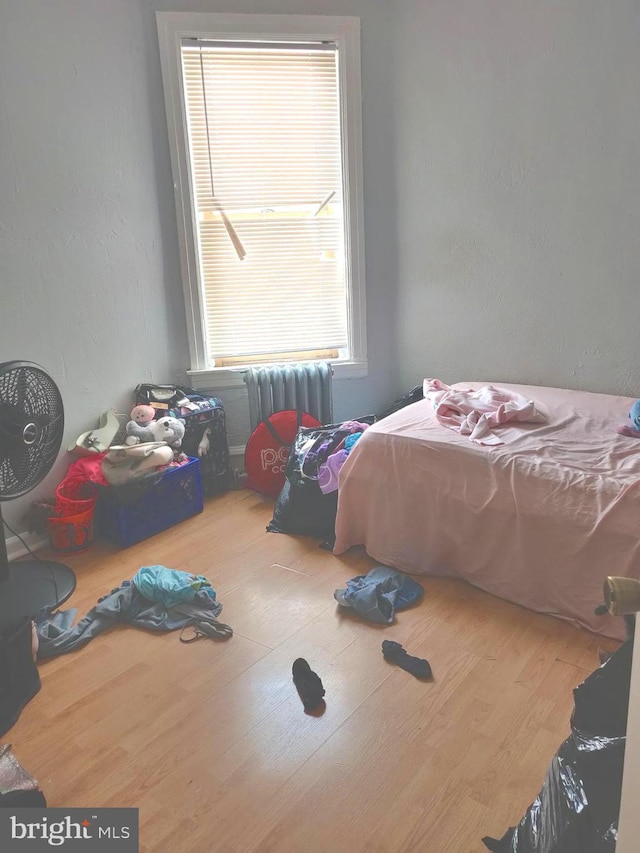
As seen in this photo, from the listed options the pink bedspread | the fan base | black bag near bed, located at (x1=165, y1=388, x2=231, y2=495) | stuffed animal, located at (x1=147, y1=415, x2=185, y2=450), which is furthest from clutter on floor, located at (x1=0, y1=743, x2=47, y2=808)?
black bag near bed, located at (x1=165, y1=388, x2=231, y2=495)

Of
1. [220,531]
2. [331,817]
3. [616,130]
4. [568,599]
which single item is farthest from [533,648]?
[616,130]

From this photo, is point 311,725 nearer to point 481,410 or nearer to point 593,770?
point 593,770

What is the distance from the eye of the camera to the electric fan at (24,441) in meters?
1.86

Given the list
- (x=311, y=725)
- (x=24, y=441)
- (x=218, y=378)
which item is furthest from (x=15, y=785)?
(x=218, y=378)

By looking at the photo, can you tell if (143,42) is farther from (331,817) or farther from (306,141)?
(331,817)

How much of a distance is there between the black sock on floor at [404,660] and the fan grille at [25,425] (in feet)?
4.09

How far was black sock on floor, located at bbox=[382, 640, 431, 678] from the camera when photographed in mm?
1826

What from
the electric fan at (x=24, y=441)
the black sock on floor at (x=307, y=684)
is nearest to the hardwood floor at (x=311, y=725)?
the black sock on floor at (x=307, y=684)

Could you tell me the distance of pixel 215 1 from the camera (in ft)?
9.57

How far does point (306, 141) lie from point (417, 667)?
2.60m

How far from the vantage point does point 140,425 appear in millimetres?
2863

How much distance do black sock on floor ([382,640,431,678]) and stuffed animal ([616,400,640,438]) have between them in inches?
45.5

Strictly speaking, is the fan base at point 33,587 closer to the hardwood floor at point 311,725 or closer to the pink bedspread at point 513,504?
the hardwood floor at point 311,725

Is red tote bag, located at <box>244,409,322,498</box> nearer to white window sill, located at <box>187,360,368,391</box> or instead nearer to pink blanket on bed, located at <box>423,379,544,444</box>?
white window sill, located at <box>187,360,368,391</box>
